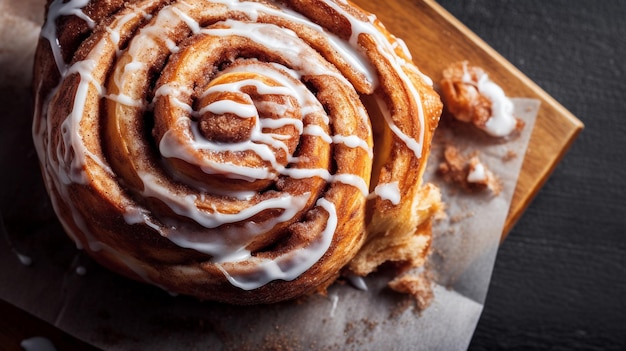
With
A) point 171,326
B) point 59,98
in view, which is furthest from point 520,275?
point 59,98

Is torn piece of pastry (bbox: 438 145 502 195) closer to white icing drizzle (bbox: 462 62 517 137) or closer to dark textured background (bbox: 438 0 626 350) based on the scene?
white icing drizzle (bbox: 462 62 517 137)

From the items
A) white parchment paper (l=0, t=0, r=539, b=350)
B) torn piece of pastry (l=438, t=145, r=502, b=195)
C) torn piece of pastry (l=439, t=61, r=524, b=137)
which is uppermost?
torn piece of pastry (l=439, t=61, r=524, b=137)

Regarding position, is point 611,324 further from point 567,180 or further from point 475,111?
point 475,111

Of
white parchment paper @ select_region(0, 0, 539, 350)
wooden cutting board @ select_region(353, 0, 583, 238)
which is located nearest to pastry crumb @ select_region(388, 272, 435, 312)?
white parchment paper @ select_region(0, 0, 539, 350)

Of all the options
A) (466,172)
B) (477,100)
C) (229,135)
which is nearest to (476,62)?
(477,100)

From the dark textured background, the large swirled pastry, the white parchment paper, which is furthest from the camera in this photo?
the dark textured background

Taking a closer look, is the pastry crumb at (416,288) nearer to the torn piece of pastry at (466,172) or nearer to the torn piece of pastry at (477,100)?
the torn piece of pastry at (466,172)

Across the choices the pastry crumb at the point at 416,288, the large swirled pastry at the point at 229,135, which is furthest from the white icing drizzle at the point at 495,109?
the pastry crumb at the point at 416,288
